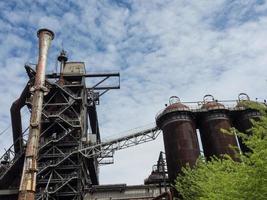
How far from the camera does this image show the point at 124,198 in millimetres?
35688

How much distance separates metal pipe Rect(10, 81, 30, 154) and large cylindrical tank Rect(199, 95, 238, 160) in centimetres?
1990

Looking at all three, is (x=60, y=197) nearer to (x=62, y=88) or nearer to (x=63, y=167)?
(x=63, y=167)

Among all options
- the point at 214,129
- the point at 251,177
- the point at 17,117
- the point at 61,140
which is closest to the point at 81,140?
the point at 61,140

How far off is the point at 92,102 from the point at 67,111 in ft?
14.8

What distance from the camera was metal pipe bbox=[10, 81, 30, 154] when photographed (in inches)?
1598

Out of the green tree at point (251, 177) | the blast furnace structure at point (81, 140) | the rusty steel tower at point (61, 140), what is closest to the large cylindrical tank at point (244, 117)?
the blast furnace structure at point (81, 140)

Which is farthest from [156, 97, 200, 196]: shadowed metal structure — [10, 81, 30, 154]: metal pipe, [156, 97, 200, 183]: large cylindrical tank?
[10, 81, 30, 154]: metal pipe

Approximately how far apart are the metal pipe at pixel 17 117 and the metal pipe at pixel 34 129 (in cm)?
984

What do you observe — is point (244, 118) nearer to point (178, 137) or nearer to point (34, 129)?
point (178, 137)

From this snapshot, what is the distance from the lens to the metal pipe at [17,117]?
40.6 meters

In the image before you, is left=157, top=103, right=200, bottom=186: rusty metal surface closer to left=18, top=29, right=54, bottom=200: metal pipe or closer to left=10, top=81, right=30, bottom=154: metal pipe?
left=18, top=29, right=54, bottom=200: metal pipe

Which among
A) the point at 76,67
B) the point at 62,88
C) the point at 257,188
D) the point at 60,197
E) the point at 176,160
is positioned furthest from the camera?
the point at 76,67

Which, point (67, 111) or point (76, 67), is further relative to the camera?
point (76, 67)

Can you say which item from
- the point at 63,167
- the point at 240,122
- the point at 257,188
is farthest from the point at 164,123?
the point at 257,188
